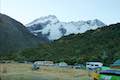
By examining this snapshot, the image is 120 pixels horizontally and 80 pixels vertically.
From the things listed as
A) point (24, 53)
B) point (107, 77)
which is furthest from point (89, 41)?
point (107, 77)

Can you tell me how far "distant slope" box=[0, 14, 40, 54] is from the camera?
134 meters

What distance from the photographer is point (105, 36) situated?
10719 centimetres

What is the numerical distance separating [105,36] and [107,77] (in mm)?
91858

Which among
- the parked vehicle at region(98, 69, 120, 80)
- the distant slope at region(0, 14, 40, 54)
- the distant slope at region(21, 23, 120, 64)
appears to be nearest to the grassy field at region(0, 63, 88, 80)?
the parked vehicle at region(98, 69, 120, 80)

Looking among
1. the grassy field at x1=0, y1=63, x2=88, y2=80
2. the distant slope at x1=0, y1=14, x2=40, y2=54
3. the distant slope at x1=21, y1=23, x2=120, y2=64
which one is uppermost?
the distant slope at x1=0, y1=14, x2=40, y2=54

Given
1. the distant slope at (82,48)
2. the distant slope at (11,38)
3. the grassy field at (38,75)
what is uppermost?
the distant slope at (11,38)

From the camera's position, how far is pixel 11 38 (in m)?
142

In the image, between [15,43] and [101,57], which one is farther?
[15,43]

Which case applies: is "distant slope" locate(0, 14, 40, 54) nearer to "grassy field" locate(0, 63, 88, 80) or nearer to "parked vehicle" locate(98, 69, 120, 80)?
"grassy field" locate(0, 63, 88, 80)

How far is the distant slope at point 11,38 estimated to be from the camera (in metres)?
134

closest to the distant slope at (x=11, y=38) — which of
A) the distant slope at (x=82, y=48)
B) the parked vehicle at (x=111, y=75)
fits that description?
the distant slope at (x=82, y=48)

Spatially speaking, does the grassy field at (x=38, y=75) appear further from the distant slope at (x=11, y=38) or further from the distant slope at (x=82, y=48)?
the distant slope at (x=11, y=38)

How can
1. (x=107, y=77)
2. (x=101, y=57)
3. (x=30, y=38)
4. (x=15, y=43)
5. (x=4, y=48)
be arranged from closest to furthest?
1. (x=107, y=77)
2. (x=101, y=57)
3. (x=4, y=48)
4. (x=15, y=43)
5. (x=30, y=38)

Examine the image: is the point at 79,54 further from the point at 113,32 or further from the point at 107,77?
the point at 107,77
